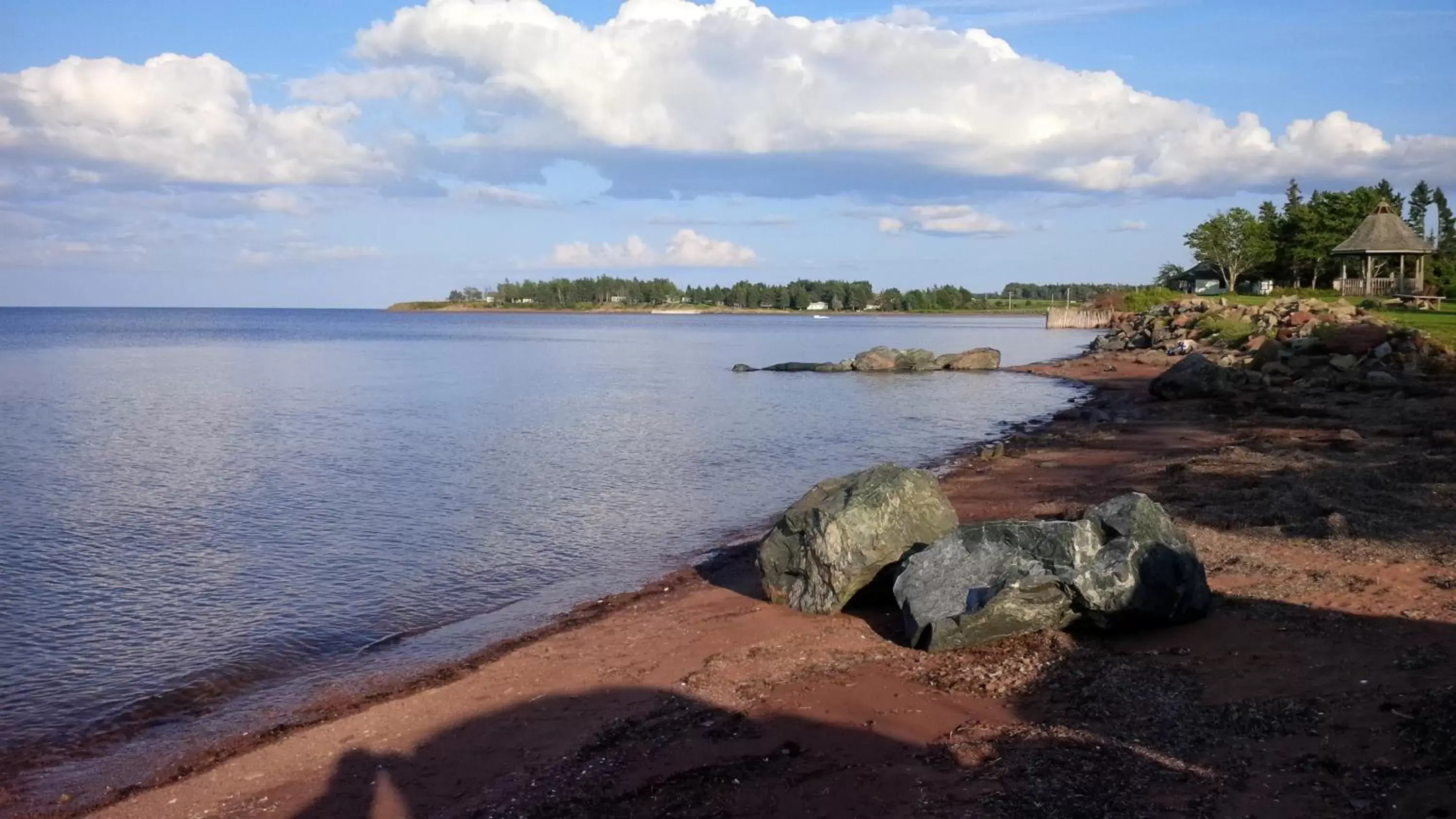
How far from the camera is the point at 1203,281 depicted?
98375 mm

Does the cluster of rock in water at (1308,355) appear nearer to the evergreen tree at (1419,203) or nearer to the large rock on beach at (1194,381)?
the large rock on beach at (1194,381)

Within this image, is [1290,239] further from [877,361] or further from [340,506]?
[340,506]

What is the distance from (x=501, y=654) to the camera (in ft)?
35.3

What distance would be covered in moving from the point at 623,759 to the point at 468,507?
1189 centimetres

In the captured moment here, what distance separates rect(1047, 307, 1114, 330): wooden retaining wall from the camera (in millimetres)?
101562

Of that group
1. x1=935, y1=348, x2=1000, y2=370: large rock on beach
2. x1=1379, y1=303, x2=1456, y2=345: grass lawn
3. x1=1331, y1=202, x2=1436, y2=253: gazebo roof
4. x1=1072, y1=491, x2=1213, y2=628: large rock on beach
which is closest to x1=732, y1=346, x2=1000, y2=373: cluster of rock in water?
x1=935, y1=348, x2=1000, y2=370: large rock on beach

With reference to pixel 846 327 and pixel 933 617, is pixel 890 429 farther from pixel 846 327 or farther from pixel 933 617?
pixel 846 327

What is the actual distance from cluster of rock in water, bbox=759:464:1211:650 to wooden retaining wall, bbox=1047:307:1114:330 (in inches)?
3597

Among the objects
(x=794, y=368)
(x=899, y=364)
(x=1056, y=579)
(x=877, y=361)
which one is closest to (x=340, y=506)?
(x=1056, y=579)

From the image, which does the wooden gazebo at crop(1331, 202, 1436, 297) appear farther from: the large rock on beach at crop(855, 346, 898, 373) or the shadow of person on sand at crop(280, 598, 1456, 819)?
the shadow of person on sand at crop(280, 598, 1456, 819)

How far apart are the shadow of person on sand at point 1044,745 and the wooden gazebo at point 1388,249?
54204 mm

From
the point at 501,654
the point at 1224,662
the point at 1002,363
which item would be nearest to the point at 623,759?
the point at 501,654

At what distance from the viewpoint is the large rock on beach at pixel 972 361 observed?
55438 mm

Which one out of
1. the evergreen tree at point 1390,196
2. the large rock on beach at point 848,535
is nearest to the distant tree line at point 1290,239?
the evergreen tree at point 1390,196
